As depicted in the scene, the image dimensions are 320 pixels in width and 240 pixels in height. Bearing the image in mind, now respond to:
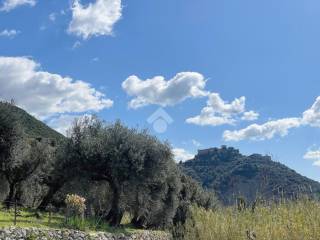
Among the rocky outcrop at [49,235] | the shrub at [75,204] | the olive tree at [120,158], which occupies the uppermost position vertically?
the olive tree at [120,158]

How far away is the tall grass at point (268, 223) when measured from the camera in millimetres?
6641

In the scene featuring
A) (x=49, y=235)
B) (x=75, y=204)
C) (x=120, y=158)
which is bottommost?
(x=49, y=235)

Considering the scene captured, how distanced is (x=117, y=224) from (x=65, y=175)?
4.09m

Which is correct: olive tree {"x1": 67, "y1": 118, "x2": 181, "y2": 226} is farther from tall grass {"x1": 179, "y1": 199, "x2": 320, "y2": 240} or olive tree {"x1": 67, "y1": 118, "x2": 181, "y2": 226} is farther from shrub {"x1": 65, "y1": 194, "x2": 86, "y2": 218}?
tall grass {"x1": 179, "y1": 199, "x2": 320, "y2": 240}

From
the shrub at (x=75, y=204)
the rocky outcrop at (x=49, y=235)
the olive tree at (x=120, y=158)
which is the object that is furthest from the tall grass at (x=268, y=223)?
the olive tree at (x=120, y=158)

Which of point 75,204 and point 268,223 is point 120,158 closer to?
point 75,204

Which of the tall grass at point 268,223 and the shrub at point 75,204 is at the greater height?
the shrub at point 75,204

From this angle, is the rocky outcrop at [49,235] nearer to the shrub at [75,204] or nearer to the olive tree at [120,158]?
the shrub at [75,204]

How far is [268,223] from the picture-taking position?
25.0 ft

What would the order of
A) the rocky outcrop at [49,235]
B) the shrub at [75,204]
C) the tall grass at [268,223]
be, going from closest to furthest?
the tall grass at [268,223] < the rocky outcrop at [49,235] < the shrub at [75,204]

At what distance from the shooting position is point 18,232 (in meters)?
17.4

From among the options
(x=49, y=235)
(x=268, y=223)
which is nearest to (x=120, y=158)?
(x=49, y=235)

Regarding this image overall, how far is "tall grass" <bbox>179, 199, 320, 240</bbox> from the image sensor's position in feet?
21.8

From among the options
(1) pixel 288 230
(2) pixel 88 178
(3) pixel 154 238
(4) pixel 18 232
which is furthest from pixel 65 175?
(1) pixel 288 230
